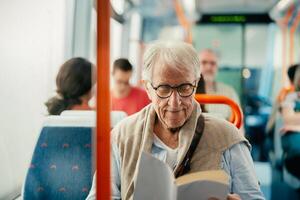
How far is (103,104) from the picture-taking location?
124 cm

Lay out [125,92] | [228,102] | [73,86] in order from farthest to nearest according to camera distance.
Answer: [125,92] < [73,86] < [228,102]

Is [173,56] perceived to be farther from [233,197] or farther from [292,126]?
[292,126]

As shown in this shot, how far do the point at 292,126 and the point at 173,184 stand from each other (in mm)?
1644

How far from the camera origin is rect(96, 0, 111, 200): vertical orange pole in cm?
120

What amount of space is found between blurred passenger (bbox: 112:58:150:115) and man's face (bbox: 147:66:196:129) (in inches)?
13.5

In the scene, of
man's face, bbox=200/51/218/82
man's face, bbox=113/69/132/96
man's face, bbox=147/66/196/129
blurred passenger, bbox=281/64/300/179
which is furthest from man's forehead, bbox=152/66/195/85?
blurred passenger, bbox=281/64/300/179

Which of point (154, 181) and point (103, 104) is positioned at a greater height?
point (103, 104)

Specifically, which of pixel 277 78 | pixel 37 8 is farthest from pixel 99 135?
pixel 277 78

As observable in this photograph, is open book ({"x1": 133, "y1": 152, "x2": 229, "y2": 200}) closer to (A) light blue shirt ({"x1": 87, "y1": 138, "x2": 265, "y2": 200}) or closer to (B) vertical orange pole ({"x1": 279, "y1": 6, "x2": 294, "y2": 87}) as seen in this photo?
(A) light blue shirt ({"x1": 87, "y1": 138, "x2": 265, "y2": 200})

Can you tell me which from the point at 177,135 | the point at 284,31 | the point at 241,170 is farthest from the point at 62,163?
the point at 284,31

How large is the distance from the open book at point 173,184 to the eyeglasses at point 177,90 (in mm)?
320

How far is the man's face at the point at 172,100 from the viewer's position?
5.14 ft

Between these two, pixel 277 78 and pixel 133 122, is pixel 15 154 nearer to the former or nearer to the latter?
pixel 133 122

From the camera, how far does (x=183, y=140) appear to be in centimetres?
160
